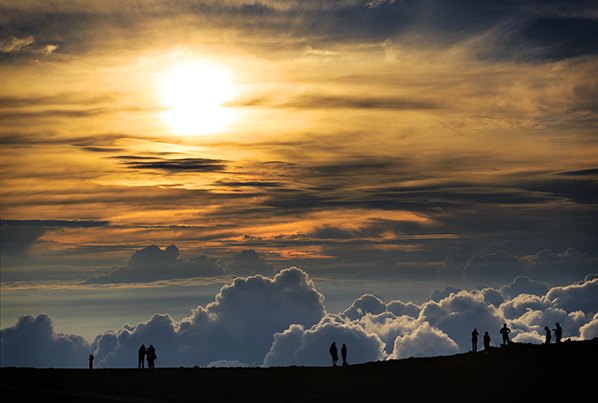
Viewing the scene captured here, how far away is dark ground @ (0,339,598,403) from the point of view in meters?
29.8

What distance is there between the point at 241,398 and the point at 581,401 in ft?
64.3

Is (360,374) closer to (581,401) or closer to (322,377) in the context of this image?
(322,377)

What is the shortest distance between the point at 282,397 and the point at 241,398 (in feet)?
8.41

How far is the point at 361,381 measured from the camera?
34.2 metres

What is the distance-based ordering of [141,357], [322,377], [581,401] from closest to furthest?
[581,401] → [322,377] → [141,357]

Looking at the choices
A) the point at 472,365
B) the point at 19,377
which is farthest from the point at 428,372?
the point at 19,377

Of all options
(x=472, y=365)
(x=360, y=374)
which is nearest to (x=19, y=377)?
(x=360, y=374)

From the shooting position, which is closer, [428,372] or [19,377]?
[428,372]

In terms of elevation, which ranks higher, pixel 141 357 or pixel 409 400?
pixel 141 357

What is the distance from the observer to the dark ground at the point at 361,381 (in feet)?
97.7


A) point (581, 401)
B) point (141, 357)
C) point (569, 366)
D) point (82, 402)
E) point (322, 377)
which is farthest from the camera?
point (141, 357)

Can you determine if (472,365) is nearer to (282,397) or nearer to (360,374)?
(360,374)

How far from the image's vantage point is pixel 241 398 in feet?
102

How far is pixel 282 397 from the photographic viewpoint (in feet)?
102
